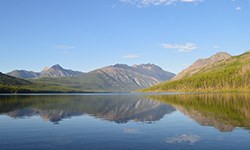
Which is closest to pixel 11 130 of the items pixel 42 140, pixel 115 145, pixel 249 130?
pixel 42 140

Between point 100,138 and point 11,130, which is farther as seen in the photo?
point 11,130

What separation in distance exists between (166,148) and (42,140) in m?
Result: 17.1

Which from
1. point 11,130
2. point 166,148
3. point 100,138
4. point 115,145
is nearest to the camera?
point 166,148

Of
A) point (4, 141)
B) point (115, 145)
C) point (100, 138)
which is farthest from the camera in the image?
point (100, 138)

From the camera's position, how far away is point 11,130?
49.9 metres

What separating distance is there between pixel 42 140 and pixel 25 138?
11.6 feet

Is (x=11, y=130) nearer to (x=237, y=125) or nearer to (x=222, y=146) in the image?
(x=222, y=146)

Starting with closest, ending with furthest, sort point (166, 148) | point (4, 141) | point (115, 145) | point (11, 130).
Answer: point (166, 148) < point (115, 145) < point (4, 141) < point (11, 130)

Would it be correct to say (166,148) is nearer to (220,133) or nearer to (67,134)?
(220,133)

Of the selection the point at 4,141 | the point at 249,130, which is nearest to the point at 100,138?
the point at 4,141

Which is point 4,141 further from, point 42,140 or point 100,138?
point 100,138

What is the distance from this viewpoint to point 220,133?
44781 millimetres

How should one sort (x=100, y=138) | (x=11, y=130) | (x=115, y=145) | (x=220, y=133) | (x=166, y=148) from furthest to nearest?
(x=11, y=130)
(x=220, y=133)
(x=100, y=138)
(x=115, y=145)
(x=166, y=148)

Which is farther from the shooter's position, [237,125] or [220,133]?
[237,125]
